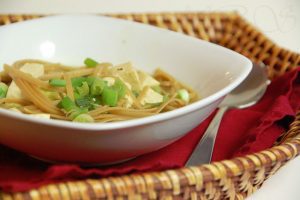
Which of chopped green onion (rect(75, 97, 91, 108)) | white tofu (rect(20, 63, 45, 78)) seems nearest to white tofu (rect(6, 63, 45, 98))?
white tofu (rect(20, 63, 45, 78))

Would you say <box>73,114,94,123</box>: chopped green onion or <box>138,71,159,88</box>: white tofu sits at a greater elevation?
<box>73,114,94,123</box>: chopped green onion

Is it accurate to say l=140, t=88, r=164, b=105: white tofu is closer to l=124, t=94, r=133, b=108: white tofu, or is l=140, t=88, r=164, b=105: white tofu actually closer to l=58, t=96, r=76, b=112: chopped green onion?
l=124, t=94, r=133, b=108: white tofu

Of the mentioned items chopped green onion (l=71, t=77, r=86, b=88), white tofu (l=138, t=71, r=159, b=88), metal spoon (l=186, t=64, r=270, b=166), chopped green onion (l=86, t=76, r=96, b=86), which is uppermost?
chopped green onion (l=86, t=76, r=96, b=86)

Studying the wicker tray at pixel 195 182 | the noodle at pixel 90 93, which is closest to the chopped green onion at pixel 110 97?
the noodle at pixel 90 93

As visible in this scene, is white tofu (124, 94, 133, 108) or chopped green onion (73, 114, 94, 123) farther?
white tofu (124, 94, 133, 108)

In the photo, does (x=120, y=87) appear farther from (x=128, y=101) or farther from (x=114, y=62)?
(x=114, y=62)

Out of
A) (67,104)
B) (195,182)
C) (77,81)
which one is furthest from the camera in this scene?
(77,81)

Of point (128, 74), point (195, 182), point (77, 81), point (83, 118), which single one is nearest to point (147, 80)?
point (128, 74)

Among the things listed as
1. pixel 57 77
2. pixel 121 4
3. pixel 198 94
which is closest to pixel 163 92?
pixel 198 94

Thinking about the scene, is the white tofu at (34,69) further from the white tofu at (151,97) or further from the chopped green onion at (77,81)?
the white tofu at (151,97)
